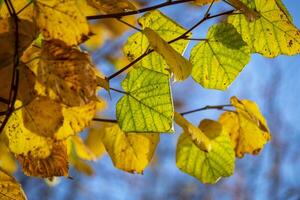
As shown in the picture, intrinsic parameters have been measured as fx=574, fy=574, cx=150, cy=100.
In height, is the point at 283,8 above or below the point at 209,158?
above

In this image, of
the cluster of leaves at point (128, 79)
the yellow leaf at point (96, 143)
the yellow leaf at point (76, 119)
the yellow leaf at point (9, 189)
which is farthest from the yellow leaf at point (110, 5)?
the yellow leaf at point (96, 143)

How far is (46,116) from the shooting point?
0.61 m

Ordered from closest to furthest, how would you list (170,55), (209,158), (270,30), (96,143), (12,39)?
(12,39)
(170,55)
(270,30)
(209,158)
(96,143)

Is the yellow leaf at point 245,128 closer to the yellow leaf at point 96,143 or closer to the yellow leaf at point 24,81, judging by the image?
the yellow leaf at point 24,81

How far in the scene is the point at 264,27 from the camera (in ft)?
2.59

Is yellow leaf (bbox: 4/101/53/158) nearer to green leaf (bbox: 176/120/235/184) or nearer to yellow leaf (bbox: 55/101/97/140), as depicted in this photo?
yellow leaf (bbox: 55/101/97/140)

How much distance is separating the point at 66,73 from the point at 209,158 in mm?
413

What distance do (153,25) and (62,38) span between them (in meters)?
0.24

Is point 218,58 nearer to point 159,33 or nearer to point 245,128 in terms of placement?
point 159,33

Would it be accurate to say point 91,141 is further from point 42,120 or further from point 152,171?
point 152,171

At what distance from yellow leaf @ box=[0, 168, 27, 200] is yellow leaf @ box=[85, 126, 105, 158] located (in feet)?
3.14

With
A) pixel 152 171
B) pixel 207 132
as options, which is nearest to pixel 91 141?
pixel 207 132

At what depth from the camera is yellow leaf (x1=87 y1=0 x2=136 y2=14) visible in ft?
2.20

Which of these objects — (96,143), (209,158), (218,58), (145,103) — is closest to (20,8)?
(145,103)
